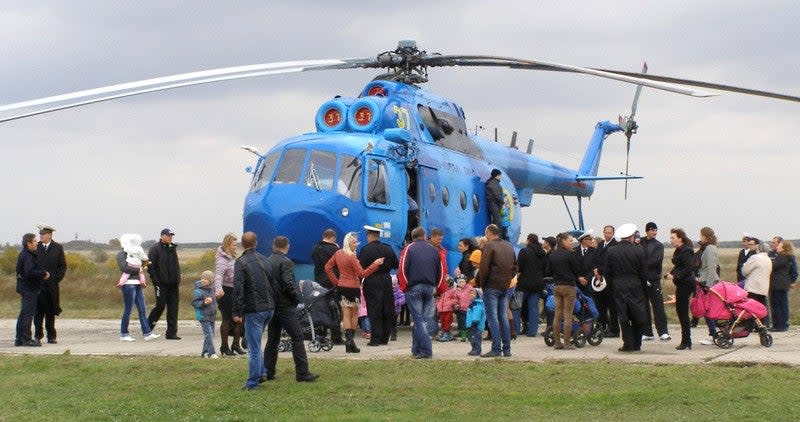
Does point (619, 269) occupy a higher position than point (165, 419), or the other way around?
point (619, 269)

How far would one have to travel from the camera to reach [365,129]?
21922 mm

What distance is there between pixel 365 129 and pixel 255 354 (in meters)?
8.53

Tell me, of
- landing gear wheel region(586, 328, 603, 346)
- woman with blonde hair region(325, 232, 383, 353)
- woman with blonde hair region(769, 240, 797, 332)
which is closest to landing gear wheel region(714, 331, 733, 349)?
landing gear wheel region(586, 328, 603, 346)

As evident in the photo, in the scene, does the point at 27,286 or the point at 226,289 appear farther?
the point at 27,286

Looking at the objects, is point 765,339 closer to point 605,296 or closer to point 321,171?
point 605,296

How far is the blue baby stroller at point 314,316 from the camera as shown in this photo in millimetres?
17984

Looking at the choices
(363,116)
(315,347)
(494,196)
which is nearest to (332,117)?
(363,116)

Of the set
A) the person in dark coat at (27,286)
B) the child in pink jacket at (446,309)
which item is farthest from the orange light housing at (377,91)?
the person in dark coat at (27,286)

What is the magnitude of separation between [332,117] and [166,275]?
414cm

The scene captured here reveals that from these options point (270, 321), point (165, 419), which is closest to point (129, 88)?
point (270, 321)

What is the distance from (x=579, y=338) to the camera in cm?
1856

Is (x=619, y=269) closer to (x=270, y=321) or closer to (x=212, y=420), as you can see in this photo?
(x=270, y=321)

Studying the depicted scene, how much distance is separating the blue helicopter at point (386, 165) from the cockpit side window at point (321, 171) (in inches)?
0.6

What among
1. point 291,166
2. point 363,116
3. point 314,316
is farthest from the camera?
point 363,116
